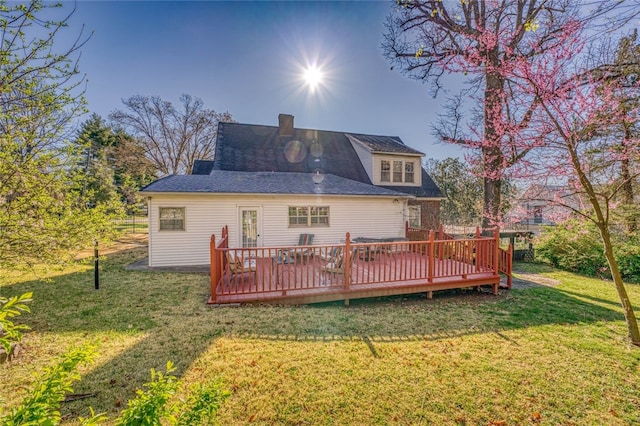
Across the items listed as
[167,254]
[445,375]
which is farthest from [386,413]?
[167,254]

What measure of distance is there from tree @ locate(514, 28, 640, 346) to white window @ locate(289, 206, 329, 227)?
7754 mm

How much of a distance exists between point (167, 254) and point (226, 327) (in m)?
6.64

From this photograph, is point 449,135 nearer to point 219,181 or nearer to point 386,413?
point 219,181

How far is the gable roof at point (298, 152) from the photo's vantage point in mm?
13961

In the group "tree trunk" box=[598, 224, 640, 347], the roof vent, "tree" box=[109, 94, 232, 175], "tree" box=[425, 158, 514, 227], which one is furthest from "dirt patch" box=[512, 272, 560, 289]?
"tree" box=[109, 94, 232, 175]

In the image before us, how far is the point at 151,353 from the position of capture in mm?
4020

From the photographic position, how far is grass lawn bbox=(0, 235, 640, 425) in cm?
300

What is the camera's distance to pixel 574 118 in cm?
428

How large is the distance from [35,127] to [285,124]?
13129 millimetres

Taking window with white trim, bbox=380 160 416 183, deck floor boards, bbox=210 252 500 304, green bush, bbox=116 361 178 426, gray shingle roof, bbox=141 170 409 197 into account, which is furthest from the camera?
window with white trim, bbox=380 160 416 183

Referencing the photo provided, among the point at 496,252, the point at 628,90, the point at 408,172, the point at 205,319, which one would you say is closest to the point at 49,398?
the point at 205,319

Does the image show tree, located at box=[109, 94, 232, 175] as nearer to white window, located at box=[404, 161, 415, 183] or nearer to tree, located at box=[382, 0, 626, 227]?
white window, located at box=[404, 161, 415, 183]

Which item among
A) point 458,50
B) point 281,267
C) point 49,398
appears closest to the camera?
point 49,398

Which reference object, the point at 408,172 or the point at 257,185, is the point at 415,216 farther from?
the point at 257,185
